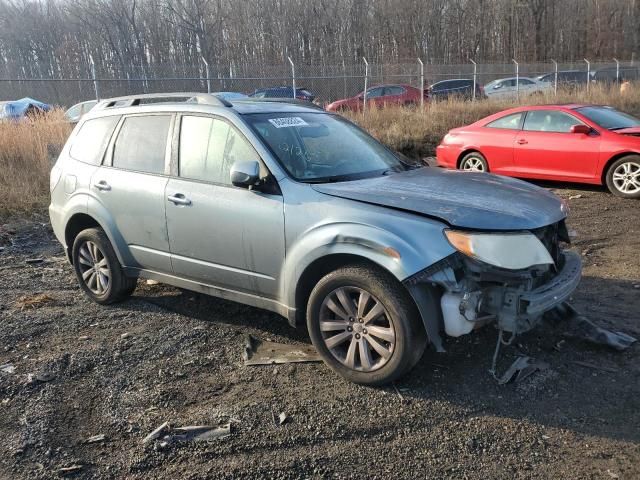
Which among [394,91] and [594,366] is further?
[394,91]

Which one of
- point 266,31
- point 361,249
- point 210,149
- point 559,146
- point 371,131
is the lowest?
point 371,131

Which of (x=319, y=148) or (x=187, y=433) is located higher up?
(x=319, y=148)

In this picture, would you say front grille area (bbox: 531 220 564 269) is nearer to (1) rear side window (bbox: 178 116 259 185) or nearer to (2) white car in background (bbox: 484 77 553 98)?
(1) rear side window (bbox: 178 116 259 185)

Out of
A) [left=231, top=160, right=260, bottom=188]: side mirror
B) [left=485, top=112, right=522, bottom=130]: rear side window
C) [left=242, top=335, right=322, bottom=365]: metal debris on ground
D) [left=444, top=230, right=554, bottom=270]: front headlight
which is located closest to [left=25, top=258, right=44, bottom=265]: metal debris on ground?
[left=242, top=335, right=322, bottom=365]: metal debris on ground

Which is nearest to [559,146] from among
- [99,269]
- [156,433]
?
[99,269]

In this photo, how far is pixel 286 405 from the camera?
3576 millimetres

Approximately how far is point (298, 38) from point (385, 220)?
130ft

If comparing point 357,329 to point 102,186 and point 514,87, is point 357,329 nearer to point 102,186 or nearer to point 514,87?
point 102,186

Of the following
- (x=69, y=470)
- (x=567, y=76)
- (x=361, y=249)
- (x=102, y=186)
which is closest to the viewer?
(x=69, y=470)

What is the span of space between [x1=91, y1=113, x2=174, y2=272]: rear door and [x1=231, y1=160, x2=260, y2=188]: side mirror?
942 mm

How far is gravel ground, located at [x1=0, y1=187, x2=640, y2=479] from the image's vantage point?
301cm

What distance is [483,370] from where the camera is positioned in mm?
3869

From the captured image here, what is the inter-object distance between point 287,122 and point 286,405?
2.19m

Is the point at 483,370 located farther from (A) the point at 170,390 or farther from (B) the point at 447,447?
(A) the point at 170,390
